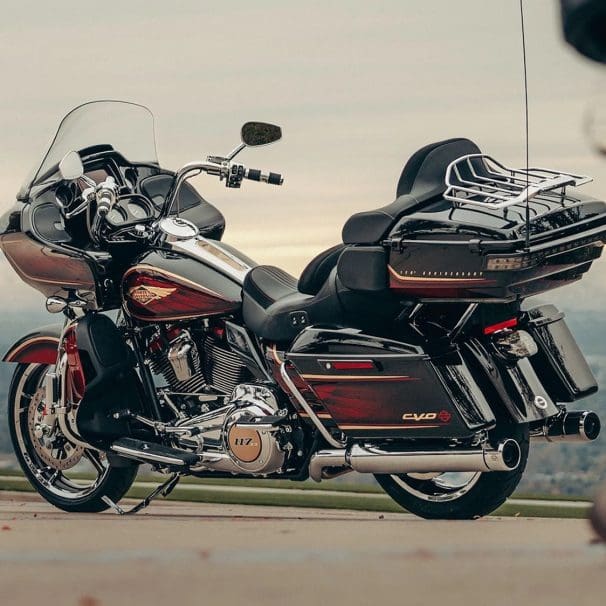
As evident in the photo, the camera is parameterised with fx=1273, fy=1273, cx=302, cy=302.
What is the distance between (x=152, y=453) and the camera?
19.6 feet

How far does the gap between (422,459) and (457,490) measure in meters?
0.59

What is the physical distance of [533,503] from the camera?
7.01 meters

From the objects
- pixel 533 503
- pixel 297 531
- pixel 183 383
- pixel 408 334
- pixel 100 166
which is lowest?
pixel 533 503

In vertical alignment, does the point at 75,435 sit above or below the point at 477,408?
below

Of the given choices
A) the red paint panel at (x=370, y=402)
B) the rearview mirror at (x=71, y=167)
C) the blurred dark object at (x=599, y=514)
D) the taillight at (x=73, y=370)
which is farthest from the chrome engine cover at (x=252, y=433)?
the blurred dark object at (x=599, y=514)

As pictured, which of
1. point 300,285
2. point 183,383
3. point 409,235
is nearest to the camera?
point 409,235

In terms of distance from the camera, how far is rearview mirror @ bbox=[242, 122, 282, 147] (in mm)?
5703

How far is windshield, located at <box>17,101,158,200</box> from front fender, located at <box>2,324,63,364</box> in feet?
2.36

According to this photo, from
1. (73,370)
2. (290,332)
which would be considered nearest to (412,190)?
(290,332)

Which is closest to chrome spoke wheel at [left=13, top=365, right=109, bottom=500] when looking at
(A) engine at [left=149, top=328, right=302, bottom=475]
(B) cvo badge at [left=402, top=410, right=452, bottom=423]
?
(A) engine at [left=149, top=328, right=302, bottom=475]

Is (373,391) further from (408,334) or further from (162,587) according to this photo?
(162,587)

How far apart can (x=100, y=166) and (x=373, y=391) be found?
223 centimetres

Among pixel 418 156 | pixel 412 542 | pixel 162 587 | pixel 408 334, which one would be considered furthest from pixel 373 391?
pixel 162 587

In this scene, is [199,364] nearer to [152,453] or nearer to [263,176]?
[152,453]
